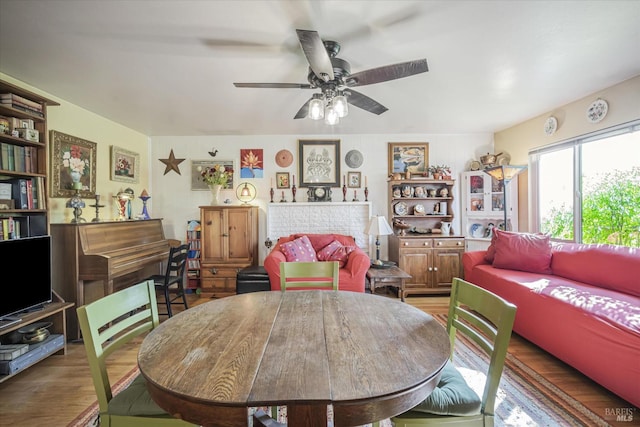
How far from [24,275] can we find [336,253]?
2.95 m

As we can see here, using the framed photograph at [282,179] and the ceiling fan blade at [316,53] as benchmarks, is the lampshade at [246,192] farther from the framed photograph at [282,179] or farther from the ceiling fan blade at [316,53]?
the ceiling fan blade at [316,53]

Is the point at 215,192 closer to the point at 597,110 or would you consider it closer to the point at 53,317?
the point at 53,317

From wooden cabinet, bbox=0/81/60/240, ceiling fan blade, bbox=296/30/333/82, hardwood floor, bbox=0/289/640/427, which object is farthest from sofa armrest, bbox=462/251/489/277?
wooden cabinet, bbox=0/81/60/240

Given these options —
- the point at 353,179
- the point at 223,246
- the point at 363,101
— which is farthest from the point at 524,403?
the point at 223,246

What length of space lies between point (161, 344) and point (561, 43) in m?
3.12

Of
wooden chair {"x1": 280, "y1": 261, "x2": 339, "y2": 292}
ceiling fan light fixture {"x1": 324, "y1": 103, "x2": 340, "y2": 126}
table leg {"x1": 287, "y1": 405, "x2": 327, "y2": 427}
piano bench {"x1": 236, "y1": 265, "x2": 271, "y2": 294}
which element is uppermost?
ceiling fan light fixture {"x1": 324, "y1": 103, "x2": 340, "y2": 126}

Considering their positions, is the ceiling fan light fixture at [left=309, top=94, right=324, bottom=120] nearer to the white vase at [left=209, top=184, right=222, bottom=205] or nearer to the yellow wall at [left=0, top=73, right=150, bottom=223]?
the white vase at [left=209, top=184, right=222, bottom=205]

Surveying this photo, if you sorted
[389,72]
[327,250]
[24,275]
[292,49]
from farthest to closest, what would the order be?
[327,250] < [24,275] < [292,49] < [389,72]

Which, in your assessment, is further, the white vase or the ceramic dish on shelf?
the ceramic dish on shelf

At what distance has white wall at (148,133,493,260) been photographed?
431 centimetres

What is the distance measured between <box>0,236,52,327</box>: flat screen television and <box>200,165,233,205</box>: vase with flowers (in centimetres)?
198

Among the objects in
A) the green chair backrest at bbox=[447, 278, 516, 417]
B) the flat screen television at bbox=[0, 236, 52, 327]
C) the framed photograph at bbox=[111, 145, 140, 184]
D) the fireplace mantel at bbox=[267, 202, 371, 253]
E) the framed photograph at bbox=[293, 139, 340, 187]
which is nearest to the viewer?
the green chair backrest at bbox=[447, 278, 516, 417]

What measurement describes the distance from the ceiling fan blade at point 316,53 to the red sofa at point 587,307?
2.49 metres

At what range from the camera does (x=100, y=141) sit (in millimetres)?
3369
